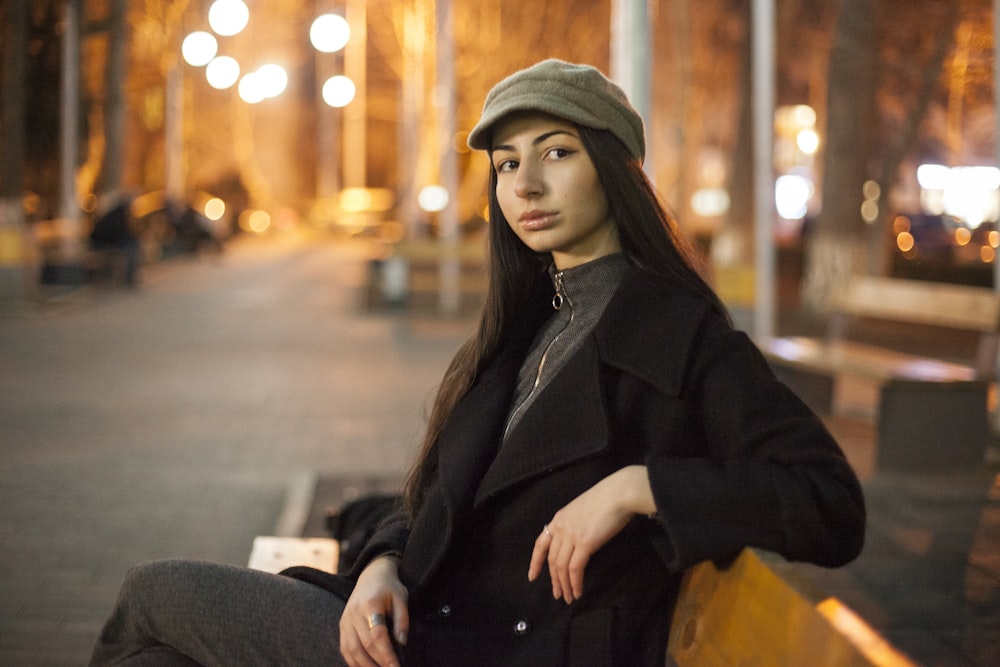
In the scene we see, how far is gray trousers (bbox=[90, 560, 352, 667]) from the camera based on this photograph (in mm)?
2590

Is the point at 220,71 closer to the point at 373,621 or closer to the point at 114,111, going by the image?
the point at 114,111

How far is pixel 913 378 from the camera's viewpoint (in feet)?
23.7

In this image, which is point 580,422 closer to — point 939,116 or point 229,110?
point 939,116

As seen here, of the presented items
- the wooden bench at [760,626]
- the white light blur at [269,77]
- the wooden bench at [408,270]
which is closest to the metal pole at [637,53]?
the wooden bench at [760,626]

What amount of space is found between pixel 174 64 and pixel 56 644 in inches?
1112

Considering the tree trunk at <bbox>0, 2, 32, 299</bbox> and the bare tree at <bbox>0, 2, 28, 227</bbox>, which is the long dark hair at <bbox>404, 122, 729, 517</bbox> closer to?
the tree trunk at <bbox>0, 2, 32, 299</bbox>

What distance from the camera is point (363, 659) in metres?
2.48

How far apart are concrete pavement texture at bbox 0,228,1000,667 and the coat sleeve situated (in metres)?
0.09

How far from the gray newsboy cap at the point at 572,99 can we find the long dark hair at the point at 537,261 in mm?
34

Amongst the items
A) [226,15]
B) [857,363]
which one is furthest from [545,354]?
[226,15]

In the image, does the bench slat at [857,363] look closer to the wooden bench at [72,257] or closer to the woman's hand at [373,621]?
the woman's hand at [373,621]

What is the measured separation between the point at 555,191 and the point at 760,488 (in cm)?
78

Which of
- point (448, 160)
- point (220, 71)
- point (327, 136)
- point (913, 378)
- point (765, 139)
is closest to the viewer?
point (913, 378)

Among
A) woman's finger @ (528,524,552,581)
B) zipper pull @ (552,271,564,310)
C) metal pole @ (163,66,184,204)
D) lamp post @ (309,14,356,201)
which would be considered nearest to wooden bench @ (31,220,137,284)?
metal pole @ (163,66,184,204)
